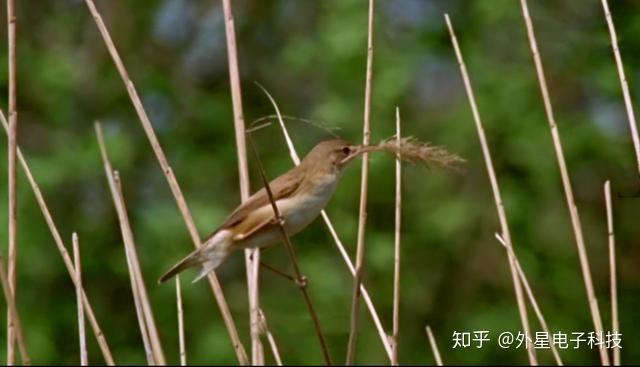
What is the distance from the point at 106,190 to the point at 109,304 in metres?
0.53

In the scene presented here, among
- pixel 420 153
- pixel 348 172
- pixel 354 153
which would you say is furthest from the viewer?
pixel 348 172

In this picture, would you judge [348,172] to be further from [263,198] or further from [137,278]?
[137,278]

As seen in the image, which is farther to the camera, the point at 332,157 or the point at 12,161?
the point at 332,157

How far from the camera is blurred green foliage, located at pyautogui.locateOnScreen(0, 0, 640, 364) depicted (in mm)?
5672

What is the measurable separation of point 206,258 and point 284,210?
0.19 m

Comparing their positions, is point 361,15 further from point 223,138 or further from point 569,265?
point 569,265

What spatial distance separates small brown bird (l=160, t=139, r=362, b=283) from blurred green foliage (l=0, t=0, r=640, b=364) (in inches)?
107

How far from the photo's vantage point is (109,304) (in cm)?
622

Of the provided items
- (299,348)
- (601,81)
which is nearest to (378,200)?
(299,348)

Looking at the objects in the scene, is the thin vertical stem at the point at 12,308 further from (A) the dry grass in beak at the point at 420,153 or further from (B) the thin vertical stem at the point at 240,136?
(A) the dry grass in beak at the point at 420,153

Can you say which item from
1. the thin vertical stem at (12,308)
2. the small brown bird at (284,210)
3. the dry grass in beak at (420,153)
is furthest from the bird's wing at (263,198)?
the thin vertical stem at (12,308)

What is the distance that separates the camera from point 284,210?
2688 millimetres

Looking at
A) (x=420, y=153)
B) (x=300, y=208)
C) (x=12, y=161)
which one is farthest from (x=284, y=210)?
(x=12, y=161)

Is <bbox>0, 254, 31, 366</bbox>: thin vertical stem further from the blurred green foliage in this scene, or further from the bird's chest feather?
the blurred green foliage
